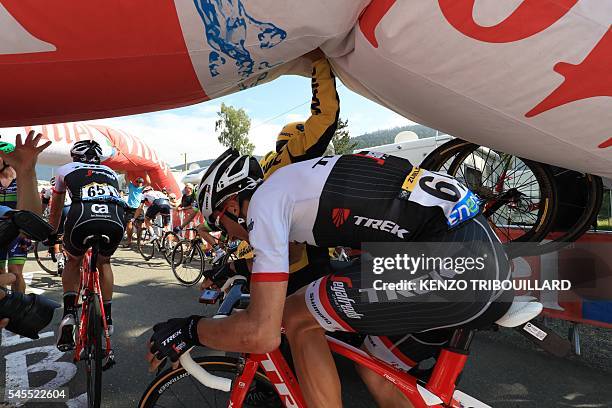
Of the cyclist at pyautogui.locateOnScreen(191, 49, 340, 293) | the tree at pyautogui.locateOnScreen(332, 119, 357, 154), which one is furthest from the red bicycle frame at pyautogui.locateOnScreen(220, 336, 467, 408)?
the tree at pyautogui.locateOnScreen(332, 119, 357, 154)

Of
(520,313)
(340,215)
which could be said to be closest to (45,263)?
(340,215)

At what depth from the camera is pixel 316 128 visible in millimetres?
2406

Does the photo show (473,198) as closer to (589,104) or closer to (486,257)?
(486,257)

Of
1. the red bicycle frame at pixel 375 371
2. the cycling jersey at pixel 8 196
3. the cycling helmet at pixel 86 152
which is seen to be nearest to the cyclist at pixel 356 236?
the red bicycle frame at pixel 375 371

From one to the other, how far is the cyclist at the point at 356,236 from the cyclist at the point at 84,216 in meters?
1.72

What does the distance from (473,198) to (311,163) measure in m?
0.70

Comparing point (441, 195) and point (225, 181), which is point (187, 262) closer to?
point (225, 181)

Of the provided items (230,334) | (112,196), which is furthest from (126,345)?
(230,334)

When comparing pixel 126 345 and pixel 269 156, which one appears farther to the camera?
pixel 126 345

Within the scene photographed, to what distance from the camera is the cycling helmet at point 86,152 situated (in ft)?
10.5

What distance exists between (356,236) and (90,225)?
2.26m

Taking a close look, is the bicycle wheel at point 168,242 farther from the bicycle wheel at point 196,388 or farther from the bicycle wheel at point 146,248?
the bicycle wheel at point 196,388

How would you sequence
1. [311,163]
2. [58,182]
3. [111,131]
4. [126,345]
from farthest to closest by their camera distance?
1. [111,131]
2. [126,345]
3. [58,182]
4. [311,163]

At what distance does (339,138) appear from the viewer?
103 feet
